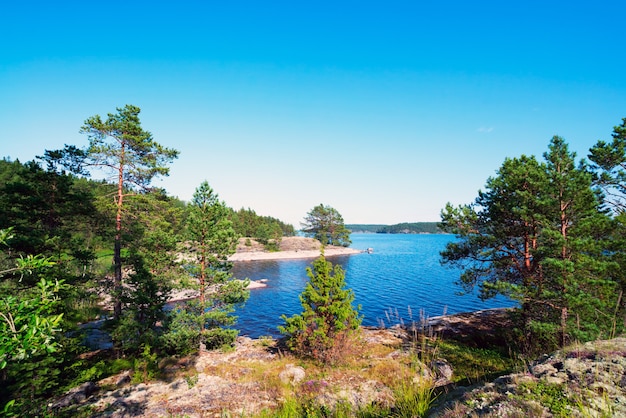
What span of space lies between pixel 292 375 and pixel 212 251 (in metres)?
8.09

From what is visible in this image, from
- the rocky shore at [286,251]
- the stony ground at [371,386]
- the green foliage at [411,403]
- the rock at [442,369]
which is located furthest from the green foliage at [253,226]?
the green foliage at [411,403]

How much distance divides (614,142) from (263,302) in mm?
33811

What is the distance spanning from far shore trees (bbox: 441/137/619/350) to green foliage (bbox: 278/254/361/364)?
24.0 ft

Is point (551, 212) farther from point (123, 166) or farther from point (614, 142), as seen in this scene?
point (123, 166)

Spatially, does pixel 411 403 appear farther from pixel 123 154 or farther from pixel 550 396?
pixel 123 154

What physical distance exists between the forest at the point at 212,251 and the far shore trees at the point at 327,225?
8278cm

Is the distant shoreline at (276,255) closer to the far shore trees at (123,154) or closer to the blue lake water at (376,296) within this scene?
the blue lake water at (376,296)

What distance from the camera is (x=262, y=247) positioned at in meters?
91.2

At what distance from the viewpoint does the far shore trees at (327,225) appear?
101 metres

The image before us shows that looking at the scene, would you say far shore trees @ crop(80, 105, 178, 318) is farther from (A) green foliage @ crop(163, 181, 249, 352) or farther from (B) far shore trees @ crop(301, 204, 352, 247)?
(B) far shore trees @ crop(301, 204, 352, 247)

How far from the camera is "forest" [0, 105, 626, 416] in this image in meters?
12.2

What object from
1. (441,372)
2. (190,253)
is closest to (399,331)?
(441,372)

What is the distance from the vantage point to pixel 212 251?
17.0m

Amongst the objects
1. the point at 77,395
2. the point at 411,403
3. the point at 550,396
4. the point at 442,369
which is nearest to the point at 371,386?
the point at 442,369
